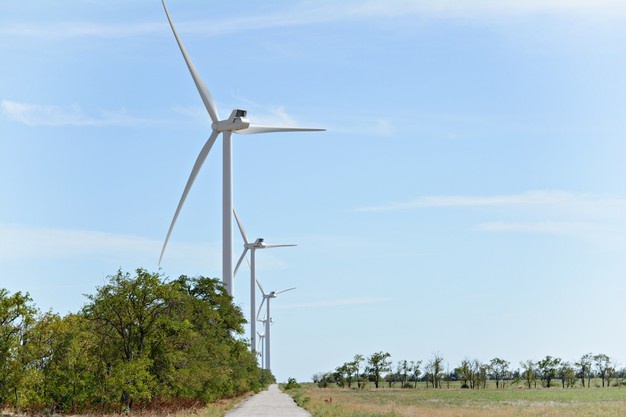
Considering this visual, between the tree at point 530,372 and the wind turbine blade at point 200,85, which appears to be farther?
the tree at point 530,372

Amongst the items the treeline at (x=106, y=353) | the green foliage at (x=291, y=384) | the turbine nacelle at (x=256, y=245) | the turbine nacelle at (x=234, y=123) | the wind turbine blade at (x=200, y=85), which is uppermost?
the wind turbine blade at (x=200, y=85)

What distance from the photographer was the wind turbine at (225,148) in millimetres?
80256

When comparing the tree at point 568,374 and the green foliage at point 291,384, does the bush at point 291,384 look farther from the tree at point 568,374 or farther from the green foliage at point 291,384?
the tree at point 568,374

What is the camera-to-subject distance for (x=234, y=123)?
8431cm

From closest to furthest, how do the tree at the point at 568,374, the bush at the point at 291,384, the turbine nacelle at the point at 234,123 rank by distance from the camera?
the turbine nacelle at the point at 234,123, the bush at the point at 291,384, the tree at the point at 568,374

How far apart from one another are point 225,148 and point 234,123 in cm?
269

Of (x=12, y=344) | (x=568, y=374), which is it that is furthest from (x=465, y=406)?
(x=568, y=374)

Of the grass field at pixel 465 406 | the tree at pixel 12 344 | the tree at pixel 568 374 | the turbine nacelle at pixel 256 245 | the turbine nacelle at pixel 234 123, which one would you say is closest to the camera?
the tree at pixel 12 344

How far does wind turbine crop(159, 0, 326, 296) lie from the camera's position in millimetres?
80256

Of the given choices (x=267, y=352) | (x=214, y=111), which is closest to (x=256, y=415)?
(x=214, y=111)

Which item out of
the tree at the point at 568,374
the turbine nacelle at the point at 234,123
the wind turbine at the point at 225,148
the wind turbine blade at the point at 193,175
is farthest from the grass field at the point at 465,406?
the tree at the point at 568,374

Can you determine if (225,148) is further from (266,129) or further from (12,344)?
(12,344)

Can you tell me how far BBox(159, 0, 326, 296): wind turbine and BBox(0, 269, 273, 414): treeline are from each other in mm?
22325

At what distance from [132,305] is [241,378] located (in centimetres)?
3677
